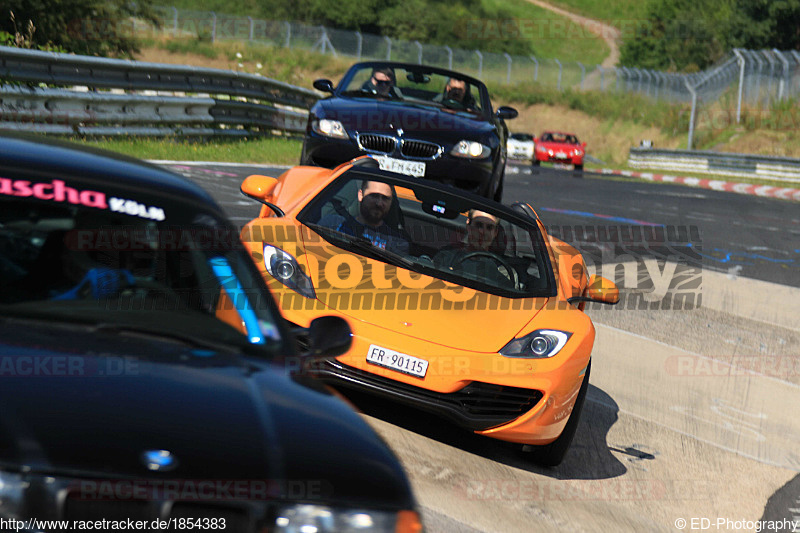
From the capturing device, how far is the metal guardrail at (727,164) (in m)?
30.0

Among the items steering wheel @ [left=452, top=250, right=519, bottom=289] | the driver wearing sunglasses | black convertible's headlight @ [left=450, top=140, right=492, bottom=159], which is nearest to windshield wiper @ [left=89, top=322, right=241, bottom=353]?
steering wheel @ [left=452, top=250, right=519, bottom=289]

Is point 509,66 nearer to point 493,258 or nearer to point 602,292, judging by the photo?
point 493,258

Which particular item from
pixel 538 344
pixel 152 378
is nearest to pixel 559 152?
pixel 538 344

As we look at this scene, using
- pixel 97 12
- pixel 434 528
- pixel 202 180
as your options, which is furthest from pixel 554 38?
pixel 434 528

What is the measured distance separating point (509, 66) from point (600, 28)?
68.9 metres

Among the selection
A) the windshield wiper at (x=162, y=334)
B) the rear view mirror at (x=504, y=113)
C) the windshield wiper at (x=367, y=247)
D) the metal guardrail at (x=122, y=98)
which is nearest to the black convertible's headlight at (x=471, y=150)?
the rear view mirror at (x=504, y=113)

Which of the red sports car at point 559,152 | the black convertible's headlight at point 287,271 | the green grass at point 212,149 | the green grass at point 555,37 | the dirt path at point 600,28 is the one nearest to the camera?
the black convertible's headlight at point 287,271

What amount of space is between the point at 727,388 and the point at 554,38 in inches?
4352

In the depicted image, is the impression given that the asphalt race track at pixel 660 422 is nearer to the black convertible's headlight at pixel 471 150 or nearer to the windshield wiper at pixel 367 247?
the windshield wiper at pixel 367 247

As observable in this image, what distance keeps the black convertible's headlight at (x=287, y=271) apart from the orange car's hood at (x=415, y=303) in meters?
0.05

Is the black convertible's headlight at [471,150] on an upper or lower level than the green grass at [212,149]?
upper

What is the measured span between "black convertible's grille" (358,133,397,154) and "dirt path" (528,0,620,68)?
342ft

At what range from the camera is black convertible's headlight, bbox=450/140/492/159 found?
9.66 m

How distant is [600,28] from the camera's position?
115 metres
